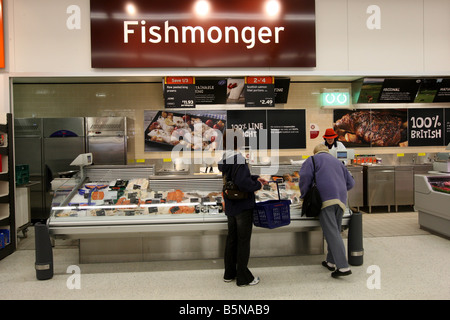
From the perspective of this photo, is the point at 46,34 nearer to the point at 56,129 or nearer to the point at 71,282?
the point at 56,129

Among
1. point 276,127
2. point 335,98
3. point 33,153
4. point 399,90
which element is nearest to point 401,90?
point 399,90

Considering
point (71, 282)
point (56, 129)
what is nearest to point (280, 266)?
point (71, 282)

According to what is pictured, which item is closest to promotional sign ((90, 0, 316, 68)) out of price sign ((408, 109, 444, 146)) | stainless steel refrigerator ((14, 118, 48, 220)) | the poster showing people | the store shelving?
the store shelving

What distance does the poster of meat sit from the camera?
8.05m

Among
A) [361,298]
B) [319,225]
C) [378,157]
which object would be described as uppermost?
[378,157]

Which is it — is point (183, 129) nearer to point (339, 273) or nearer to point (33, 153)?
point (33, 153)

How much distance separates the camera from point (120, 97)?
302 inches

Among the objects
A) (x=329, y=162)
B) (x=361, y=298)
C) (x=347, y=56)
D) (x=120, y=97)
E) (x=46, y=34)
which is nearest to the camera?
(x=361, y=298)

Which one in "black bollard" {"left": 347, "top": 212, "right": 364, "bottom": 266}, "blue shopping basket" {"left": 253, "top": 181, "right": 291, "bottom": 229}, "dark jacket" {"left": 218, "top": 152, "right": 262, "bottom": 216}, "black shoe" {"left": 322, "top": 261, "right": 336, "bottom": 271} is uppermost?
"dark jacket" {"left": 218, "top": 152, "right": 262, "bottom": 216}

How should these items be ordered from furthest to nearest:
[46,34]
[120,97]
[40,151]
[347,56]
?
1. [120,97]
2. [40,151]
3. [347,56]
4. [46,34]

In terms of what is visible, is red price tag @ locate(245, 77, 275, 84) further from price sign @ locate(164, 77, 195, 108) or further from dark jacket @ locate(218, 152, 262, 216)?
dark jacket @ locate(218, 152, 262, 216)

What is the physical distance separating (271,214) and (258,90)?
9.49 ft

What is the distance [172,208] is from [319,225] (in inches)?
72.1

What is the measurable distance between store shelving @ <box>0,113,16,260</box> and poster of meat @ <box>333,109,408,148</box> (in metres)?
A: 6.51
